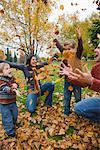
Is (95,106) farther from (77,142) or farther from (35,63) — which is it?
(35,63)

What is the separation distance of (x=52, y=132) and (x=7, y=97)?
3.22 feet

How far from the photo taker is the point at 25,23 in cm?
1034

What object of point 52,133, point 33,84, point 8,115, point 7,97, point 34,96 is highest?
point 33,84

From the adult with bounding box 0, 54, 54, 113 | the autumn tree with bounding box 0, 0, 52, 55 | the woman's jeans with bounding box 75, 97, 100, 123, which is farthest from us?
the autumn tree with bounding box 0, 0, 52, 55

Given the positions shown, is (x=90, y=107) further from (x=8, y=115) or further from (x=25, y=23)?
(x=25, y=23)

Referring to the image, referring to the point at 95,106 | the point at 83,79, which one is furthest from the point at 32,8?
the point at 83,79

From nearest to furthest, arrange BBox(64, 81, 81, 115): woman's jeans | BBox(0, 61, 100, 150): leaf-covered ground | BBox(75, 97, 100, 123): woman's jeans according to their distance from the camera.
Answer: BBox(75, 97, 100, 123): woman's jeans < BBox(0, 61, 100, 150): leaf-covered ground < BBox(64, 81, 81, 115): woman's jeans

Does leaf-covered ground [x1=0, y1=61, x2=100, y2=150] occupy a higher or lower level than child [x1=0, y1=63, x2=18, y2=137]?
lower

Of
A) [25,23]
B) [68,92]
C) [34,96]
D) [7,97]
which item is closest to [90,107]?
[68,92]

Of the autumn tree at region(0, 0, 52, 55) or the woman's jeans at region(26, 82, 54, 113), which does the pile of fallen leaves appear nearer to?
the woman's jeans at region(26, 82, 54, 113)

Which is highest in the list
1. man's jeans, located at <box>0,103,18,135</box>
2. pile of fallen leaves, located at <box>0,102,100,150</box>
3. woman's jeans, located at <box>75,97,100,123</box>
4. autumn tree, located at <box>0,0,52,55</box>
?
autumn tree, located at <box>0,0,52,55</box>

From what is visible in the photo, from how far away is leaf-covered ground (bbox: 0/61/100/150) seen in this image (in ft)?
17.8

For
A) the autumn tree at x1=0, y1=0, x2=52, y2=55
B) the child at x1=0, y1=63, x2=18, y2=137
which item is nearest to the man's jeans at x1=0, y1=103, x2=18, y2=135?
the child at x1=0, y1=63, x2=18, y2=137

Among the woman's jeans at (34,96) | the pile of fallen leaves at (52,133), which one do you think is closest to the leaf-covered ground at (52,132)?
the pile of fallen leaves at (52,133)
